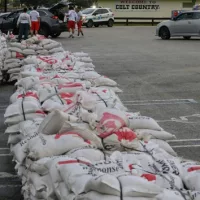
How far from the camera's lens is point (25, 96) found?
703 cm

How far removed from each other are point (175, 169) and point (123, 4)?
52.4 metres

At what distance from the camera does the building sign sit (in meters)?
55.3

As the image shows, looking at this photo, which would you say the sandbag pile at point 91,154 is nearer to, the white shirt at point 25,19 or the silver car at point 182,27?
the white shirt at point 25,19

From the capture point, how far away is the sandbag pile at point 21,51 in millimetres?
13383

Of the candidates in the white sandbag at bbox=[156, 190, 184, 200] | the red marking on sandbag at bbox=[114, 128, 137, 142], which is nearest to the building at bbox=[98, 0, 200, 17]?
the red marking on sandbag at bbox=[114, 128, 137, 142]

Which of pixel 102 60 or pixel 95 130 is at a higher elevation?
pixel 95 130

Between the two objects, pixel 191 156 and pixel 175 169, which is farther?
pixel 191 156

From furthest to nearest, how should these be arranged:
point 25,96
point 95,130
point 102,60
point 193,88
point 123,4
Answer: point 123,4, point 102,60, point 193,88, point 25,96, point 95,130

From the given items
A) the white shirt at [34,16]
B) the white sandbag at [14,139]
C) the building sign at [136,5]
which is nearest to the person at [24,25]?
the white shirt at [34,16]

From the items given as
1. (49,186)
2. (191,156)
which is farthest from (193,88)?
(49,186)

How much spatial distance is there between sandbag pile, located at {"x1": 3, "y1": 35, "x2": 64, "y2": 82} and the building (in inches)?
1650

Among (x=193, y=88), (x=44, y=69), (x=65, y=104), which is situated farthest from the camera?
(x=193, y=88)

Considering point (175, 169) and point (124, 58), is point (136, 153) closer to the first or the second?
point (175, 169)

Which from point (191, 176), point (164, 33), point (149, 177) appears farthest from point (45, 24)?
A: point (149, 177)
